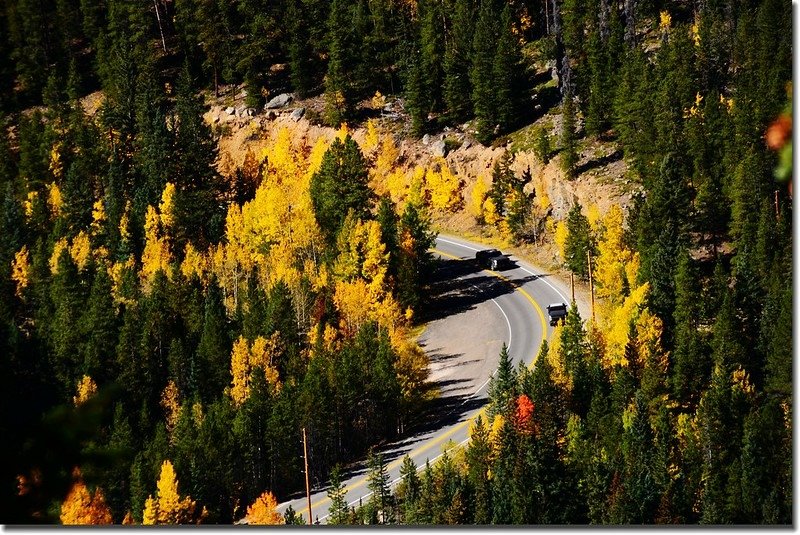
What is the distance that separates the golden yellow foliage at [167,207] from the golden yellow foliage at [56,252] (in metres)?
5.15

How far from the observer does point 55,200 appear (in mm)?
61250

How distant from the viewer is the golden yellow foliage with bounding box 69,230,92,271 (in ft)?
181

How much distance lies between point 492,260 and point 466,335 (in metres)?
8.50

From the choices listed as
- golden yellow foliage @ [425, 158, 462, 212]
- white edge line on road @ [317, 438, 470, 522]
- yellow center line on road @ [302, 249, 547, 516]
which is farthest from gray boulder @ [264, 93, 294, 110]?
white edge line on road @ [317, 438, 470, 522]

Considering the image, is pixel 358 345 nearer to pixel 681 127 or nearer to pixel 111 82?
pixel 681 127

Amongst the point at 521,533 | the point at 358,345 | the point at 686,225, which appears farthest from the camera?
the point at 686,225

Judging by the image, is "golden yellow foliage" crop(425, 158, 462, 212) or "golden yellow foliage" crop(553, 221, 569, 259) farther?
"golden yellow foliage" crop(425, 158, 462, 212)

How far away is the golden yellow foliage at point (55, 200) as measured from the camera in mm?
60531

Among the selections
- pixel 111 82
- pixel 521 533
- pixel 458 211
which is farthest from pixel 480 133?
pixel 521 533

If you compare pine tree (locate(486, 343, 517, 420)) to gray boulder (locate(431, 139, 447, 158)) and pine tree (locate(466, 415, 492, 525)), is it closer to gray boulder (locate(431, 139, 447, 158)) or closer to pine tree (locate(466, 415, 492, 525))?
pine tree (locate(466, 415, 492, 525))

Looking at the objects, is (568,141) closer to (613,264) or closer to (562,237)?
(562,237)

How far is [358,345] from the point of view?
1694 inches

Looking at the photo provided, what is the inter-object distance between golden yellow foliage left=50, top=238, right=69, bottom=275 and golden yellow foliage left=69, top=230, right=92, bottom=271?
448 millimetres

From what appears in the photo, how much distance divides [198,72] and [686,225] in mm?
38534
